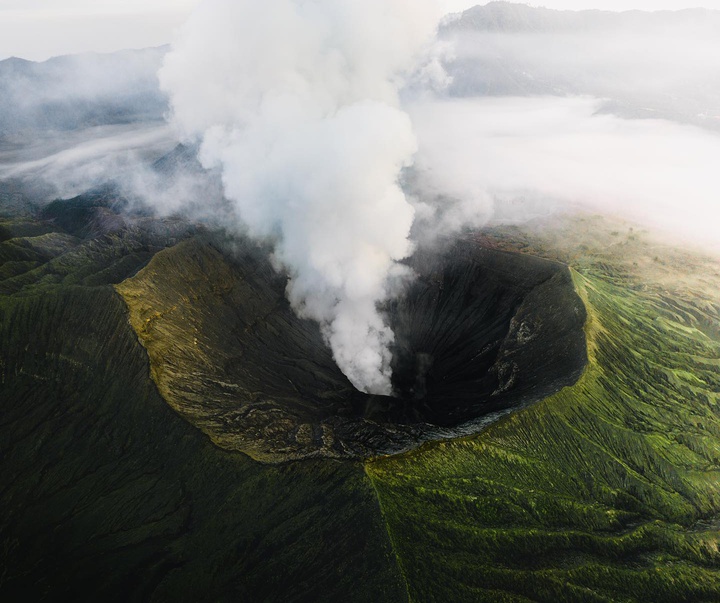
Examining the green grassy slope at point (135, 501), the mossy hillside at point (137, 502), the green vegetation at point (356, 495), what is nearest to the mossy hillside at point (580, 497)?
the green vegetation at point (356, 495)

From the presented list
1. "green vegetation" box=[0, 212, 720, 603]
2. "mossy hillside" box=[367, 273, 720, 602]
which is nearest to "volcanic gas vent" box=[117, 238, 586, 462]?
"green vegetation" box=[0, 212, 720, 603]

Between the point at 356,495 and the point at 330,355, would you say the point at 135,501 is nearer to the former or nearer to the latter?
the point at 356,495

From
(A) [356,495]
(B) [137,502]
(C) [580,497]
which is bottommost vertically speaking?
(C) [580,497]

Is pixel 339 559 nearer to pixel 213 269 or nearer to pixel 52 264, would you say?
pixel 213 269

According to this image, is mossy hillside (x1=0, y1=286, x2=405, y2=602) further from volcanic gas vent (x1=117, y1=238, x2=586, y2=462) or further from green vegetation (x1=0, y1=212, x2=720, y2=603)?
volcanic gas vent (x1=117, y1=238, x2=586, y2=462)

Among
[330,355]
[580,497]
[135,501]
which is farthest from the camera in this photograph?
[330,355]

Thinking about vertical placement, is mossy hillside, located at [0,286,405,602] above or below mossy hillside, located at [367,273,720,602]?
above

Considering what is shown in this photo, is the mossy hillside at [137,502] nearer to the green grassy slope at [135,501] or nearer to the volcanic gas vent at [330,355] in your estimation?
the green grassy slope at [135,501]

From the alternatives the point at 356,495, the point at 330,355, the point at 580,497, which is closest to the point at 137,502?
the point at 356,495
